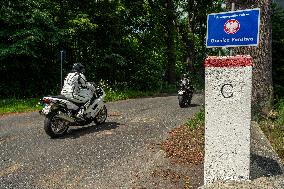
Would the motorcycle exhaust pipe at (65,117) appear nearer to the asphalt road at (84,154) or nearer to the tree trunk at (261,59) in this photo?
the asphalt road at (84,154)

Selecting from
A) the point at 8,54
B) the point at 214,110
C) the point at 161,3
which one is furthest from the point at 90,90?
the point at 161,3

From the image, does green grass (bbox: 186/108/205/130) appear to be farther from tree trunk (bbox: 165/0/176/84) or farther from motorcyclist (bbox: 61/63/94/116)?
tree trunk (bbox: 165/0/176/84)

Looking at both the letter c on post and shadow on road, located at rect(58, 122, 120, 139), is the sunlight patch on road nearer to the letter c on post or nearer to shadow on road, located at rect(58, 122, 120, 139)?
shadow on road, located at rect(58, 122, 120, 139)

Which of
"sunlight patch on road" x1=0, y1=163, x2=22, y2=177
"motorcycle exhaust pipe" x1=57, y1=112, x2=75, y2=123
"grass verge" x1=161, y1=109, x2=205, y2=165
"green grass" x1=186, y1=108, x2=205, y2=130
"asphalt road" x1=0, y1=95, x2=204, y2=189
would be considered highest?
"motorcycle exhaust pipe" x1=57, y1=112, x2=75, y2=123

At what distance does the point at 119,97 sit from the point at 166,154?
12.1 m

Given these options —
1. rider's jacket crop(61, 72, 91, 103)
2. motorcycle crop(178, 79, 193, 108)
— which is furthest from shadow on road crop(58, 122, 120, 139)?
motorcycle crop(178, 79, 193, 108)

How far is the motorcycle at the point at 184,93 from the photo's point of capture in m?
14.5

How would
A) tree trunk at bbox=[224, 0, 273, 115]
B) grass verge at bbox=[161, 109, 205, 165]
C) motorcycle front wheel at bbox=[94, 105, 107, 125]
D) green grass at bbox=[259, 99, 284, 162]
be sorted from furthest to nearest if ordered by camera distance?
motorcycle front wheel at bbox=[94, 105, 107, 125], tree trunk at bbox=[224, 0, 273, 115], green grass at bbox=[259, 99, 284, 162], grass verge at bbox=[161, 109, 205, 165]

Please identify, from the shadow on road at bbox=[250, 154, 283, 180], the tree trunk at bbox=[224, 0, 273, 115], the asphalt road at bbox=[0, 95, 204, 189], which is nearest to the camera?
the shadow on road at bbox=[250, 154, 283, 180]

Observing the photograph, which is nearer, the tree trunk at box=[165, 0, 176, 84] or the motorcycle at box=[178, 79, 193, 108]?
the motorcycle at box=[178, 79, 193, 108]

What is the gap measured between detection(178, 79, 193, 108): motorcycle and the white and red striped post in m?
9.50

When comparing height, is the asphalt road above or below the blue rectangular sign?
below

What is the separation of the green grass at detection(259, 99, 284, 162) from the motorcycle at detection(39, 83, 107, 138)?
4328 mm

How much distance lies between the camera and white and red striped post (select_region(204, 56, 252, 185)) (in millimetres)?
4758
